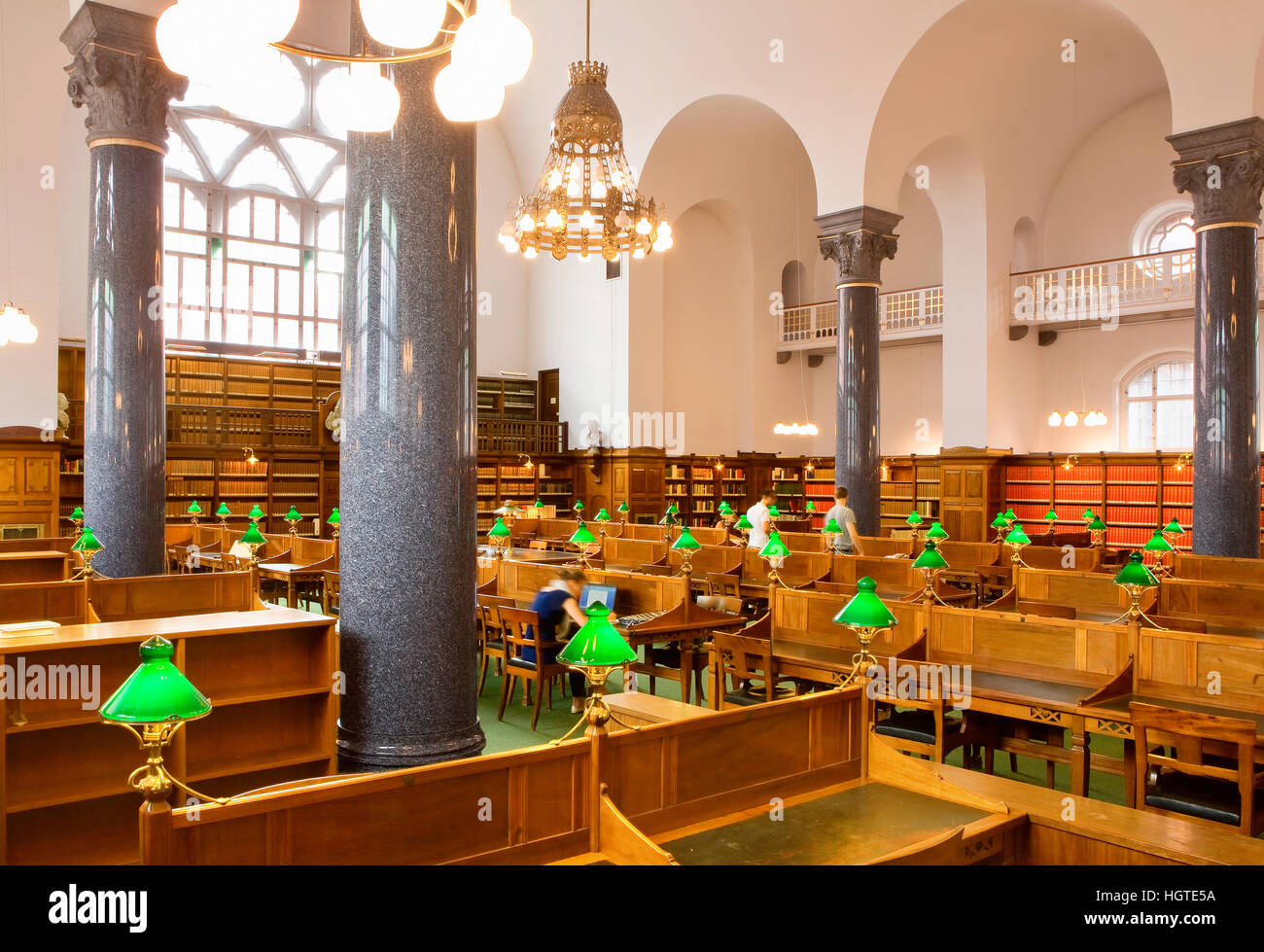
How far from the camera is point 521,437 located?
19.2 m

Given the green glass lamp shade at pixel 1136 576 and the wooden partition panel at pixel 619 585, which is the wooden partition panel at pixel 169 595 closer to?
the wooden partition panel at pixel 619 585

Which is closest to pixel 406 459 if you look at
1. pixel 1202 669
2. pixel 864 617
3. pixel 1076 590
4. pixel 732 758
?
pixel 732 758

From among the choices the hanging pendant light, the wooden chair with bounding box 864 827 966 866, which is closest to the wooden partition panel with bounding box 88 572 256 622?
the wooden chair with bounding box 864 827 966 866

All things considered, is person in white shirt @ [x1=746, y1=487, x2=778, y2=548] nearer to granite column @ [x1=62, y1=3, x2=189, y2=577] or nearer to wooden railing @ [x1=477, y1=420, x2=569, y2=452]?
granite column @ [x1=62, y1=3, x2=189, y2=577]

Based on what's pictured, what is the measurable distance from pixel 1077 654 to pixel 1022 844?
2.42 m

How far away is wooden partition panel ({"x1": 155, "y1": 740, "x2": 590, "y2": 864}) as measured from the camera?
217 centimetres

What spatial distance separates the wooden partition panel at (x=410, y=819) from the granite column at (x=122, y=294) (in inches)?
211

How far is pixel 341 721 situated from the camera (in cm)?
409

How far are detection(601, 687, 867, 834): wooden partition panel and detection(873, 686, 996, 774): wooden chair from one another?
1186 mm

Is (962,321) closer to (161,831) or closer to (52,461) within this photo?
(52,461)

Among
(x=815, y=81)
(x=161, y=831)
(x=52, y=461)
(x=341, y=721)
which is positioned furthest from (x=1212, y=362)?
(x=52, y=461)

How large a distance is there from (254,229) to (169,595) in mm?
13450

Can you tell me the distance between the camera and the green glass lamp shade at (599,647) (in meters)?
2.80

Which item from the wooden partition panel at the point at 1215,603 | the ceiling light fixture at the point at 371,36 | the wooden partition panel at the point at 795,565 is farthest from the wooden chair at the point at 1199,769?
the wooden partition panel at the point at 795,565
